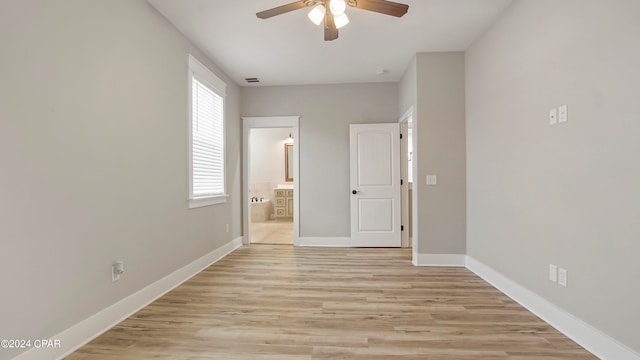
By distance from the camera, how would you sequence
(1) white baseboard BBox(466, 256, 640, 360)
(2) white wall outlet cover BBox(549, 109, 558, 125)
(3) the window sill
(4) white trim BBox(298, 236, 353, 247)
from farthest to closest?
(4) white trim BBox(298, 236, 353, 247) → (3) the window sill → (2) white wall outlet cover BBox(549, 109, 558, 125) → (1) white baseboard BBox(466, 256, 640, 360)

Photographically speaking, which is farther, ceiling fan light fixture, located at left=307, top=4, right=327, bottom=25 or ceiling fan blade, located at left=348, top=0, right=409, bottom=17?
ceiling fan light fixture, located at left=307, top=4, right=327, bottom=25

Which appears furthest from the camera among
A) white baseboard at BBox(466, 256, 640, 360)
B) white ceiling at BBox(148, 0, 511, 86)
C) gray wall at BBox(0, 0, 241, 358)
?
white ceiling at BBox(148, 0, 511, 86)

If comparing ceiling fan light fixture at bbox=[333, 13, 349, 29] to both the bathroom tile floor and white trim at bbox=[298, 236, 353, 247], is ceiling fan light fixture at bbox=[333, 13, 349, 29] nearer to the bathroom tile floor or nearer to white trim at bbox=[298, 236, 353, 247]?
white trim at bbox=[298, 236, 353, 247]

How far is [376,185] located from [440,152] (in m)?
1.32

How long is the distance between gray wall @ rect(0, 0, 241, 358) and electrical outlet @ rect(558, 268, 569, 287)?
3.32 metres

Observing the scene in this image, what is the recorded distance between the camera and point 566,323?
212cm

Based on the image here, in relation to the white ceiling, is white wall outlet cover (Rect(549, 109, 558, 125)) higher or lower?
lower

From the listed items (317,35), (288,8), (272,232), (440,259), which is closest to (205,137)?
(317,35)

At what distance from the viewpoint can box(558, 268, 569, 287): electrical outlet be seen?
2.15 metres

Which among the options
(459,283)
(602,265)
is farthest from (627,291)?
(459,283)

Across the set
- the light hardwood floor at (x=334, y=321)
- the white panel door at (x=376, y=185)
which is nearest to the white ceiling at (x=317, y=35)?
the white panel door at (x=376, y=185)

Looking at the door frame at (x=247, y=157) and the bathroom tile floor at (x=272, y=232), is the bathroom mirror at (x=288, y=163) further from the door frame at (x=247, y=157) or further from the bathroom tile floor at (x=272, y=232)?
the door frame at (x=247, y=157)

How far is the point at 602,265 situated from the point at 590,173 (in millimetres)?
567

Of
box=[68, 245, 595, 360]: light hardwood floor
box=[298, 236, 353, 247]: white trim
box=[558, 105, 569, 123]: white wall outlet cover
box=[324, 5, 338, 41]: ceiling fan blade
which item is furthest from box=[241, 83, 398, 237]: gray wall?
box=[558, 105, 569, 123]: white wall outlet cover
